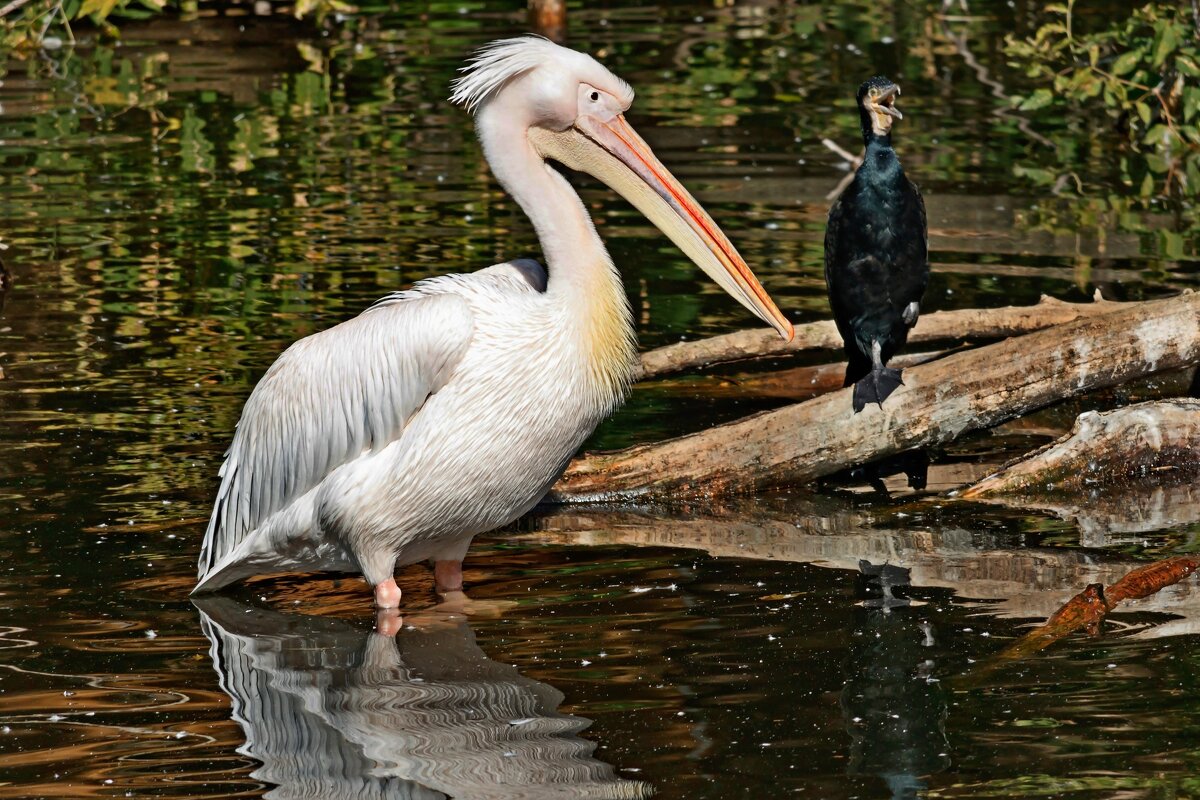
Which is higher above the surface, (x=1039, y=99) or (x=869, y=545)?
(x=1039, y=99)

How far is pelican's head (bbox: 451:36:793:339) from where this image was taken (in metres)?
4.79

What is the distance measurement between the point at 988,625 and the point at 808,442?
124cm

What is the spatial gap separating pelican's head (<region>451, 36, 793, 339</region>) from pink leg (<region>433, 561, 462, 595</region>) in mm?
1195

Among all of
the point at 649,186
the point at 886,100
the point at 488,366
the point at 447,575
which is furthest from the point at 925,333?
the point at 488,366

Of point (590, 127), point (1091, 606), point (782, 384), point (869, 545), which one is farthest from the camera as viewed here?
point (782, 384)

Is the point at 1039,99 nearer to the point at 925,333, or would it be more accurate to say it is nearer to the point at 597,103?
the point at 925,333

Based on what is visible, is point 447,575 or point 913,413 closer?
point 447,575

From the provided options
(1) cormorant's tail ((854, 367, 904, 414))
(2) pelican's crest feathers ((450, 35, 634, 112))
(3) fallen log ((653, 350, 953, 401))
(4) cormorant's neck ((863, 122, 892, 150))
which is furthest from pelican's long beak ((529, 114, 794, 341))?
(3) fallen log ((653, 350, 953, 401))

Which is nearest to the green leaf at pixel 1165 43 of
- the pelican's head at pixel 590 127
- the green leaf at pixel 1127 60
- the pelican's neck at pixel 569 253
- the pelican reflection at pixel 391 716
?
the green leaf at pixel 1127 60

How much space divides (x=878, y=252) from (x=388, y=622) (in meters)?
2.33

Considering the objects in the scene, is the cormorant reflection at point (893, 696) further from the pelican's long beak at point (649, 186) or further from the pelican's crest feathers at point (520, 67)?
the pelican's crest feathers at point (520, 67)

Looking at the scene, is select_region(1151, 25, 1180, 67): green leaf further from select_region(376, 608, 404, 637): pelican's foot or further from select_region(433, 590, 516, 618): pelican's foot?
select_region(376, 608, 404, 637): pelican's foot

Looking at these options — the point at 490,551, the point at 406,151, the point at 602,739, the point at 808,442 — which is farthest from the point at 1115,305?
the point at 406,151

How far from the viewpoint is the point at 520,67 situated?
476cm
